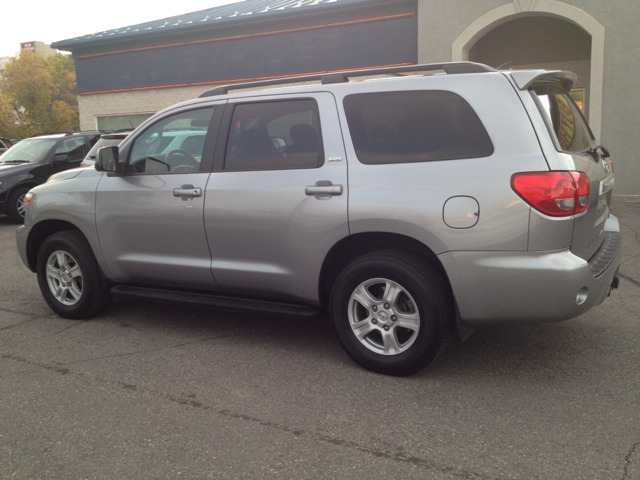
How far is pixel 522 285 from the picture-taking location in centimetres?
339

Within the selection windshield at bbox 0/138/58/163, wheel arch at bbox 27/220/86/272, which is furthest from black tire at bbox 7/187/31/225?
wheel arch at bbox 27/220/86/272

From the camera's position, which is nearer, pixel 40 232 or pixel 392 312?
pixel 392 312

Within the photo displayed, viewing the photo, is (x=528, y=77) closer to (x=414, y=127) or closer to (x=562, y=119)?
(x=562, y=119)

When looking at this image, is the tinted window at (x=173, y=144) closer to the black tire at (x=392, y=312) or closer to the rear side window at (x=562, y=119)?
the black tire at (x=392, y=312)

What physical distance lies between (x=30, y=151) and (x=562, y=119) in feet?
38.2

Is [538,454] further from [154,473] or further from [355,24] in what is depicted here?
[355,24]

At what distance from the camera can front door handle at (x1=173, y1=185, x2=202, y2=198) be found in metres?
4.47

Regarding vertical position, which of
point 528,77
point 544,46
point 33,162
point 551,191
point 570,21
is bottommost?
point 33,162

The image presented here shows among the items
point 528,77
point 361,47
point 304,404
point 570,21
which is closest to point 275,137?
point 528,77

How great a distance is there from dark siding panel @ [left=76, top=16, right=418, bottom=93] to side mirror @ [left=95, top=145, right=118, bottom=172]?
1157 centimetres

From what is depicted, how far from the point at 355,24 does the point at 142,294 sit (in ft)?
41.8

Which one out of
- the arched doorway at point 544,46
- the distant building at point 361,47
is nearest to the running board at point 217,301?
the distant building at point 361,47

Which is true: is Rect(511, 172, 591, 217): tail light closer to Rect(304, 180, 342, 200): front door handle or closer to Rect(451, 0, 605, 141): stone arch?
Rect(304, 180, 342, 200): front door handle

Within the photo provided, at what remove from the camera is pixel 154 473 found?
282 cm
